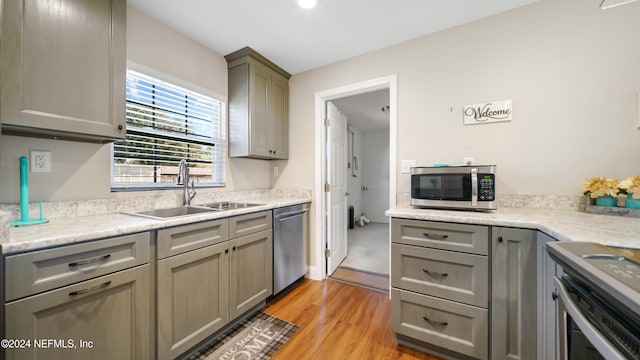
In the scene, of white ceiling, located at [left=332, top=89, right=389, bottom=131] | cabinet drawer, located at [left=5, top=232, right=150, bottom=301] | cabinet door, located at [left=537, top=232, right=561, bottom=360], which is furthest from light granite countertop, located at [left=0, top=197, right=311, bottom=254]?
white ceiling, located at [left=332, top=89, right=389, bottom=131]

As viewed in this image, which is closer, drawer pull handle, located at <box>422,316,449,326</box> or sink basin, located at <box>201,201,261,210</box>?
drawer pull handle, located at <box>422,316,449,326</box>

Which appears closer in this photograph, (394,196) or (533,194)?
(533,194)

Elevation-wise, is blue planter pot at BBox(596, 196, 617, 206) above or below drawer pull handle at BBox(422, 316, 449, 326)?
above

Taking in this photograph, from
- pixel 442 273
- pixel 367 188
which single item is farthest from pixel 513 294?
pixel 367 188

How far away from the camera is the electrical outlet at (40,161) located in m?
1.25

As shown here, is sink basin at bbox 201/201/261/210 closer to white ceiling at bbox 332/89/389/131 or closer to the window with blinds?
the window with blinds

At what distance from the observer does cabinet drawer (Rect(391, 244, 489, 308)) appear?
1.29 meters

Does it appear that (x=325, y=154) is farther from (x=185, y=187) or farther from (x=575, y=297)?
(x=575, y=297)

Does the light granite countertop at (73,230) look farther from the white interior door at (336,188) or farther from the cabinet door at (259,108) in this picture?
the white interior door at (336,188)

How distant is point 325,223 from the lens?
102 inches

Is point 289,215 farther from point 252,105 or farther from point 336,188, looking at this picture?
point 252,105

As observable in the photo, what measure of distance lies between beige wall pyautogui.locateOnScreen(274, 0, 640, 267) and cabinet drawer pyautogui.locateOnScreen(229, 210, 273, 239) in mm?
1292

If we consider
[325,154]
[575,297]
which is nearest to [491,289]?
[575,297]

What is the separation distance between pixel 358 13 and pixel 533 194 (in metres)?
1.95
